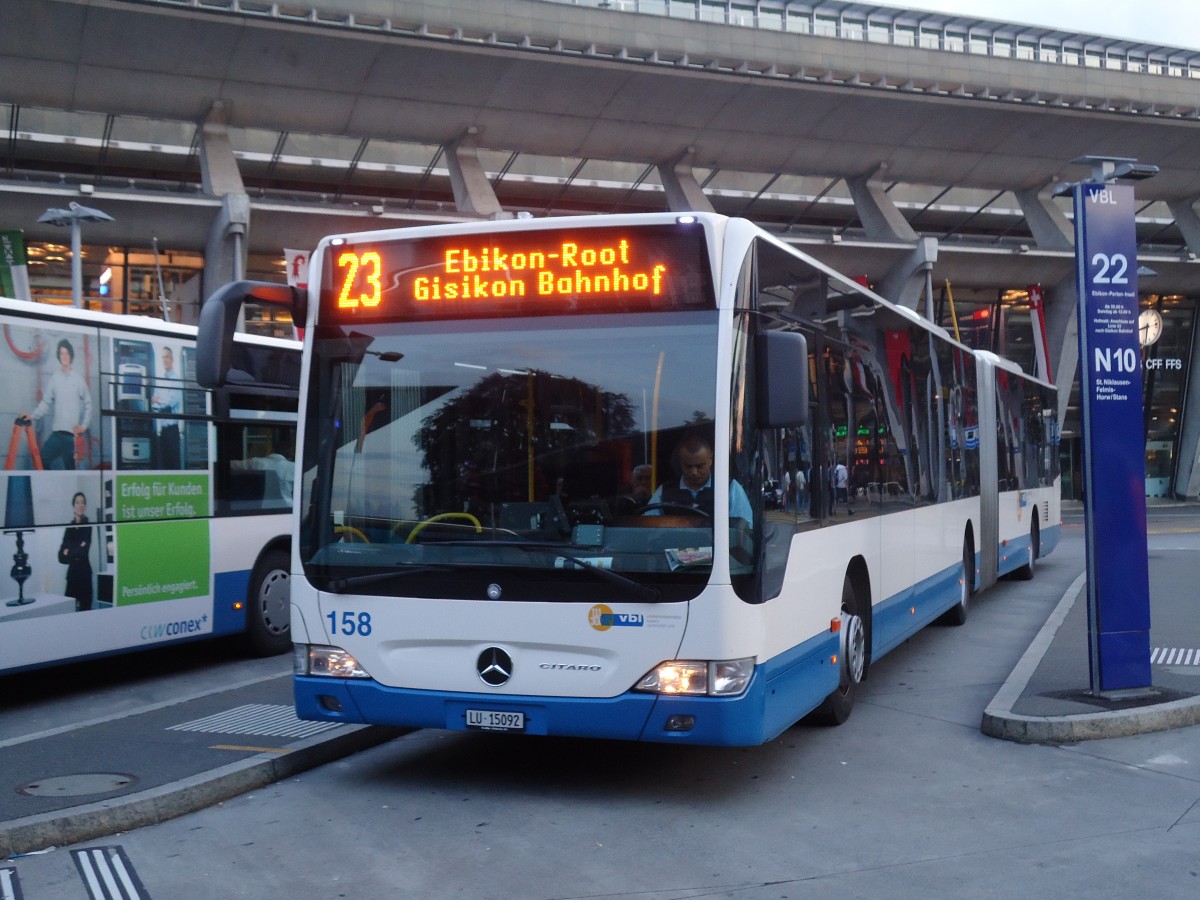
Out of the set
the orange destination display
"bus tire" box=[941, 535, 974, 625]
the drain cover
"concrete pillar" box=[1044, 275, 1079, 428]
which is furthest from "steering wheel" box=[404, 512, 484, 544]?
"concrete pillar" box=[1044, 275, 1079, 428]

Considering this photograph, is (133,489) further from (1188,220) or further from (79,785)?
(1188,220)

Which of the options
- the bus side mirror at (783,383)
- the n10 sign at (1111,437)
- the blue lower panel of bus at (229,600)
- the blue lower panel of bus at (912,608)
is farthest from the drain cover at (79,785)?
the n10 sign at (1111,437)

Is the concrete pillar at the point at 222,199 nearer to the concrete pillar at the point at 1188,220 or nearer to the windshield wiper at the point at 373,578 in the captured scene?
the windshield wiper at the point at 373,578

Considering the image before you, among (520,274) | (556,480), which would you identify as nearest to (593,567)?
(556,480)

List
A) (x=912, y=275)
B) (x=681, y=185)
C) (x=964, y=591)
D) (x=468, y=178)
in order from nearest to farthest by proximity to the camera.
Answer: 1. (x=964, y=591)
2. (x=468, y=178)
3. (x=681, y=185)
4. (x=912, y=275)

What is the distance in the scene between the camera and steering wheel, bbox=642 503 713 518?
238 inches

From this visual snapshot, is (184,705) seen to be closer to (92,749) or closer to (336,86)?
(92,749)

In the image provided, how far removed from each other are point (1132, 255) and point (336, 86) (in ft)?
76.8

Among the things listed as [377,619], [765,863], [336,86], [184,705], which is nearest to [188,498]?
[184,705]

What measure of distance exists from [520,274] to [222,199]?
22.7m

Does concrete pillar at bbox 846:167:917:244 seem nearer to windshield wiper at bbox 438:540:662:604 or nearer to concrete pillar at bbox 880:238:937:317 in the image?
concrete pillar at bbox 880:238:937:317

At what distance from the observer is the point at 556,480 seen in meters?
6.24

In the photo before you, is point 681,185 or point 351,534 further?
point 681,185

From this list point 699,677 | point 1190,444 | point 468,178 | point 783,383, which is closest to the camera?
point 699,677
